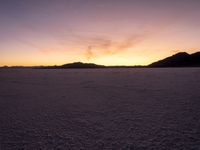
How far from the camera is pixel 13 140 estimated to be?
3.09m

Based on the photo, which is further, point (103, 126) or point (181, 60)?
point (181, 60)

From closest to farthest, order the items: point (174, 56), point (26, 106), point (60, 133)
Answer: point (60, 133)
point (26, 106)
point (174, 56)

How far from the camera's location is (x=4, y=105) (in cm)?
555

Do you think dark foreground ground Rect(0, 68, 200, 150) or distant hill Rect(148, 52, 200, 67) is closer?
dark foreground ground Rect(0, 68, 200, 150)

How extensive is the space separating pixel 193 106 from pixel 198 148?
2.41m

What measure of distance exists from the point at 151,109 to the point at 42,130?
245 cm

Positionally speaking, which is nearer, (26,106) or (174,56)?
(26,106)

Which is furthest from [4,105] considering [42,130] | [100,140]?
[100,140]

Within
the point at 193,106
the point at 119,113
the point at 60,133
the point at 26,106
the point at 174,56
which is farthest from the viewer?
the point at 174,56

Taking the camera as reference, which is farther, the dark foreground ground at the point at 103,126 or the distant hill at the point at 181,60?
the distant hill at the point at 181,60

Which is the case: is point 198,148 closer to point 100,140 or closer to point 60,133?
point 100,140

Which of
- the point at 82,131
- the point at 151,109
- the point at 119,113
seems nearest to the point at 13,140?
the point at 82,131

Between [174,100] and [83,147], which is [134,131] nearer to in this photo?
[83,147]

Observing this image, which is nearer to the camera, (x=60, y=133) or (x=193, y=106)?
(x=60, y=133)
